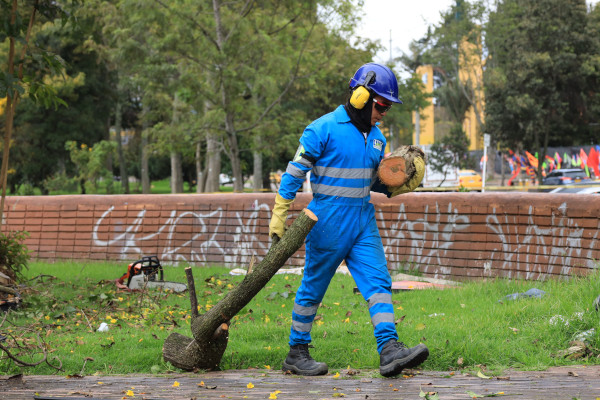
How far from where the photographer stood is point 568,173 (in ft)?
130

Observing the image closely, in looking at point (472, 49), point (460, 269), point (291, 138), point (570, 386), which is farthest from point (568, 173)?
point (570, 386)

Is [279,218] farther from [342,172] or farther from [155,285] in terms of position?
[155,285]

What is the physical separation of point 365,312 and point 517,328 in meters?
1.86

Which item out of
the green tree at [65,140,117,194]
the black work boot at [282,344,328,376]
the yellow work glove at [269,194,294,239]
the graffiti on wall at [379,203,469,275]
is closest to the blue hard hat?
the yellow work glove at [269,194,294,239]

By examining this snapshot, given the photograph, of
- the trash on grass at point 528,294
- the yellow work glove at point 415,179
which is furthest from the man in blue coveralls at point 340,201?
the trash on grass at point 528,294

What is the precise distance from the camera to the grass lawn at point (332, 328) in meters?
5.24

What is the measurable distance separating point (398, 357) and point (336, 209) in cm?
110

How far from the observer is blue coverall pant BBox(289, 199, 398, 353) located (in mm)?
4723

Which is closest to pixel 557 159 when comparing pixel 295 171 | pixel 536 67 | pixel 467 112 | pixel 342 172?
pixel 536 67

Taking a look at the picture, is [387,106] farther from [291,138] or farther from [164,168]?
[164,168]

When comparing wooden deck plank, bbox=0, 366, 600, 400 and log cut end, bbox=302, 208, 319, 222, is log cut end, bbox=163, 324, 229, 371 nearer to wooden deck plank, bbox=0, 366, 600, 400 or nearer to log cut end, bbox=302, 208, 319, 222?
wooden deck plank, bbox=0, 366, 600, 400

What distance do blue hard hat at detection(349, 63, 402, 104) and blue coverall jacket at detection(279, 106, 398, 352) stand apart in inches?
10.6

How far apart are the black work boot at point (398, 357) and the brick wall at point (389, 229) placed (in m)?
2.30

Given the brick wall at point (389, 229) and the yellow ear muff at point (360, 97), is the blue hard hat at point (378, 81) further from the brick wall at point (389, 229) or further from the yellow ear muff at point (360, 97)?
the brick wall at point (389, 229)
